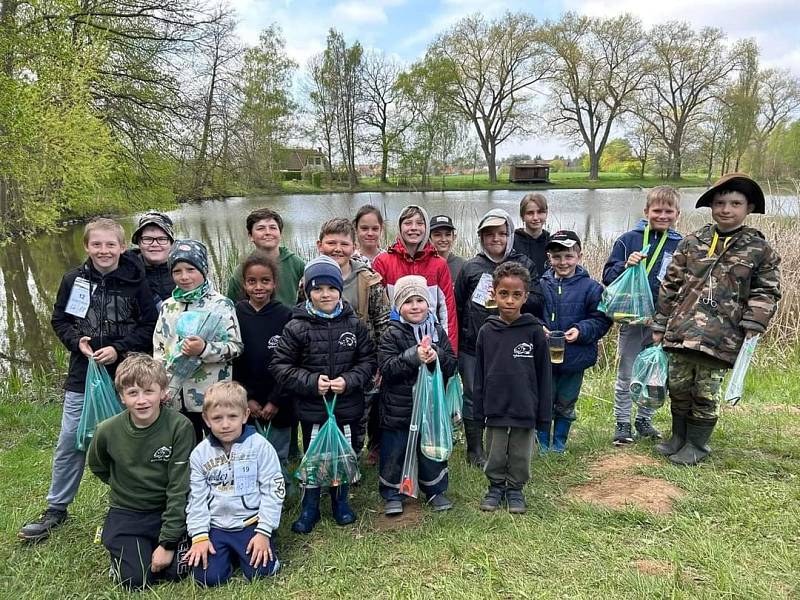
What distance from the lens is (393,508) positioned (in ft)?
10.2

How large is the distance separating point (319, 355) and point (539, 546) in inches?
59.0

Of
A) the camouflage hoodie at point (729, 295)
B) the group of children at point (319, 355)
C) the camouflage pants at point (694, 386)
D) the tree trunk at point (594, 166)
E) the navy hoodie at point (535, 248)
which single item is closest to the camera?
the group of children at point (319, 355)

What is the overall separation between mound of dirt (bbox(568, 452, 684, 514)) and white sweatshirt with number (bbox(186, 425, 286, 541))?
177 cm

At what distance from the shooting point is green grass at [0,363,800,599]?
2330 millimetres

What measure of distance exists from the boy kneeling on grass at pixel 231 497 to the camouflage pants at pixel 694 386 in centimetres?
256

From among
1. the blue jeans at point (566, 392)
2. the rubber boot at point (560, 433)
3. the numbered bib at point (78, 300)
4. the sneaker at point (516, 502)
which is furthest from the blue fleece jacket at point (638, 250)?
the numbered bib at point (78, 300)

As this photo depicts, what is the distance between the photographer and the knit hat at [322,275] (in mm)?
2990

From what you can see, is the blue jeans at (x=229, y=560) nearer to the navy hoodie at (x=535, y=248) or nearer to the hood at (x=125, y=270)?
the hood at (x=125, y=270)

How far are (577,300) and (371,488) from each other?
1889 mm

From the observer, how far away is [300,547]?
2.88 meters

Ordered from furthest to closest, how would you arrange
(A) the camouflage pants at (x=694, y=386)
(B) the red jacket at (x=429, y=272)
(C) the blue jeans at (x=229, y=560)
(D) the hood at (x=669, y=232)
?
(D) the hood at (x=669, y=232) < (B) the red jacket at (x=429, y=272) < (A) the camouflage pants at (x=694, y=386) < (C) the blue jeans at (x=229, y=560)

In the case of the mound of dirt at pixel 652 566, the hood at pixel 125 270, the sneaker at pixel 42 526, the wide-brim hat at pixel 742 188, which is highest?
the wide-brim hat at pixel 742 188

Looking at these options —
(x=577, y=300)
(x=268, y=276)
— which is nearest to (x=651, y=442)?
(x=577, y=300)

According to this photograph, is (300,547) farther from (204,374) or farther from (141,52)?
(141,52)
